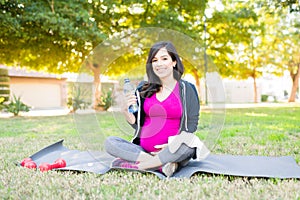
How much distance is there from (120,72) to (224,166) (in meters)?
1.10

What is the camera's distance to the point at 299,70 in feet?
71.8

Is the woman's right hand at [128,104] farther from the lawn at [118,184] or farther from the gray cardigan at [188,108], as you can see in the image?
the lawn at [118,184]

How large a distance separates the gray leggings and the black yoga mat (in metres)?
0.10

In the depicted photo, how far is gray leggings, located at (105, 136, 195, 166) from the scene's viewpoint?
2.33 meters

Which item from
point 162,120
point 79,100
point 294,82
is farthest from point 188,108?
point 294,82

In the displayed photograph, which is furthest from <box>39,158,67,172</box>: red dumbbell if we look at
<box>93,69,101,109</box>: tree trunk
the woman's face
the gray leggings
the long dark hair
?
the woman's face

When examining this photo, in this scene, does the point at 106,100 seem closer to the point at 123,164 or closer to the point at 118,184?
the point at 123,164

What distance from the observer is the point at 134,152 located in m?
2.43

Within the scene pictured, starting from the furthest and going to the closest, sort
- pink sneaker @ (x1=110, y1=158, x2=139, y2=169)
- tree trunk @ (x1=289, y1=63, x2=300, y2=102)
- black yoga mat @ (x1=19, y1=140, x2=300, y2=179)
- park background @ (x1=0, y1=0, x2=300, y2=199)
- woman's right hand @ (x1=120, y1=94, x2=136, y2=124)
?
tree trunk @ (x1=289, y1=63, x2=300, y2=102), woman's right hand @ (x1=120, y1=94, x2=136, y2=124), pink sneaker @ (x1=110, y1=158, x2=139, y2=169), black yoga mat @ (x1=19, y1=140, x2=300, y2=179), park background @ (x1=0, y1=0, x2=300, y2=199)

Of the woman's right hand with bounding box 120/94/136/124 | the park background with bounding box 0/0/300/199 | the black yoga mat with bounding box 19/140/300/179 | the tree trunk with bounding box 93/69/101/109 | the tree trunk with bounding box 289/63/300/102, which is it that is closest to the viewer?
the park background with bounding box 0/0/300/199

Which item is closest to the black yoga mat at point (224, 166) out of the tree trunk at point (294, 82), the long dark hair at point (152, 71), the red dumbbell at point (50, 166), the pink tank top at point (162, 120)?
the red dumbbell at point (50, 166)

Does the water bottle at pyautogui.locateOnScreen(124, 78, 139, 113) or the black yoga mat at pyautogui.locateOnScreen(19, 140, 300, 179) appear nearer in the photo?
the black yoga mat at pyautogui.locateOnScreen(19, 140, 300, 179)

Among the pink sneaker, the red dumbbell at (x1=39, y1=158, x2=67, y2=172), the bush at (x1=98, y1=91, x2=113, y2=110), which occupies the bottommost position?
the red dumbbell at (x1=39, y1=158, x2=67, y2=172)

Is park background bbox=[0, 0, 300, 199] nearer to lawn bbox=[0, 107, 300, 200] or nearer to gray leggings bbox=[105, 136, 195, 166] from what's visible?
lawn bbox=[0, 107, 300, 200]
